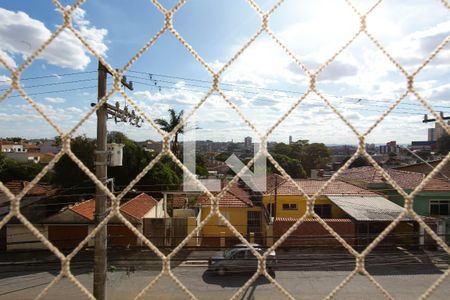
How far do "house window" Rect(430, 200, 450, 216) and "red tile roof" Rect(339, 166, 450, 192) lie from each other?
1.09 feet

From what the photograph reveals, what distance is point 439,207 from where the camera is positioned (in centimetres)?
846

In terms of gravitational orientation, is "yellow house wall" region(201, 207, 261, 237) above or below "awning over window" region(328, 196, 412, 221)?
below

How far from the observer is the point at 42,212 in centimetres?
855

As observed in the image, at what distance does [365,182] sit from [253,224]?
417cm

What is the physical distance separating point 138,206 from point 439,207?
25.0ft

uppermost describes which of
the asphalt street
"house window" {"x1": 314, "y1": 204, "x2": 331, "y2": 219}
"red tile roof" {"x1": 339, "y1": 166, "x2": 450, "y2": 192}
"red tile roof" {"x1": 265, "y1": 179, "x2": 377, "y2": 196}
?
"red tile roof" {"x1": 339, "y1": 166, "x2": 450, "y2": 192}

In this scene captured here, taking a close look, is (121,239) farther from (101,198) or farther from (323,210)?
(323,210)

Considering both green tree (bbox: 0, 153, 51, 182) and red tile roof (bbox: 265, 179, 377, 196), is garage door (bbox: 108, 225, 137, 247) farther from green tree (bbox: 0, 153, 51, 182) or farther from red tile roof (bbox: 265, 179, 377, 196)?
green tree (bbox: 0, 153, 51, 182)

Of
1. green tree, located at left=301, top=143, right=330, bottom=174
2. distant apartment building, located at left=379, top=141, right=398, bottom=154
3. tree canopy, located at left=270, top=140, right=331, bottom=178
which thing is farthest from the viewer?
green tree, located at left=301, top=143, right=330, bottom=174

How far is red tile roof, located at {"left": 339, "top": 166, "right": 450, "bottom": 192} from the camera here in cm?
847

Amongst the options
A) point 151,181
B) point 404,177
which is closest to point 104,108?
point 151,181

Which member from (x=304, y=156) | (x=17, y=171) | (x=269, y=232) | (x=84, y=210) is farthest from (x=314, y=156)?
(x=17, y=171)

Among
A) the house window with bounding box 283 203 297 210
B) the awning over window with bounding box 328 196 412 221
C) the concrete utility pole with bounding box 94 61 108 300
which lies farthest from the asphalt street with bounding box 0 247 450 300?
the concrete utility pole with bounding box 94 61 108 300

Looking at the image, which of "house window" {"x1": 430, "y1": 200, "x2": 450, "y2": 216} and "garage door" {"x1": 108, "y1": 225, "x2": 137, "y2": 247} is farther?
"house window" {"x1": 430, "y1": 200, "x2": 450, "y2": 216}
